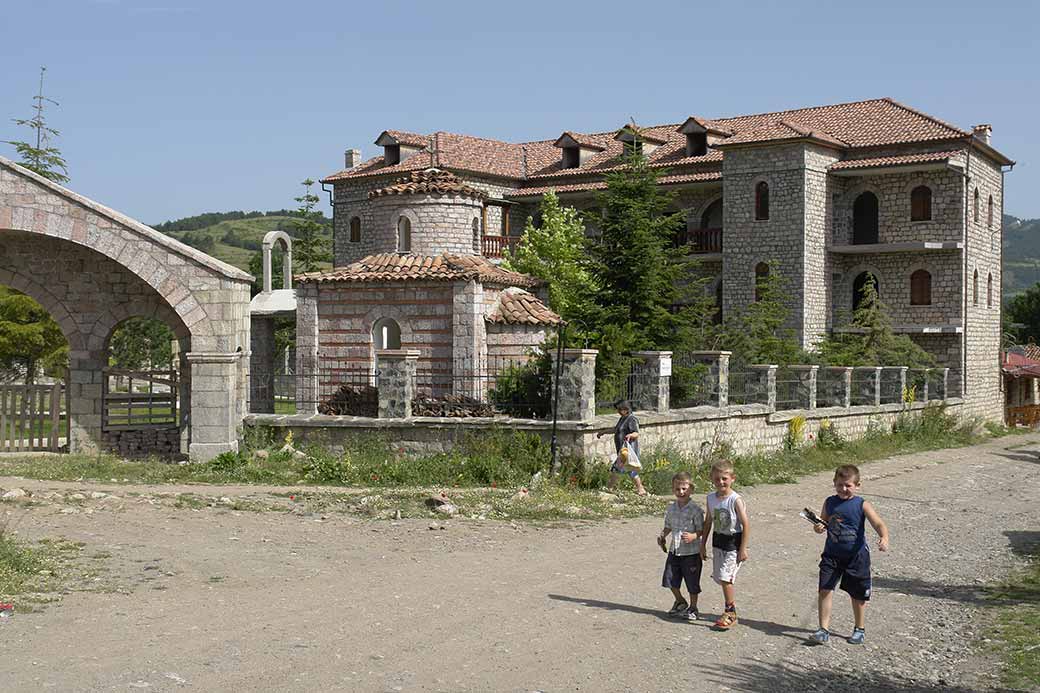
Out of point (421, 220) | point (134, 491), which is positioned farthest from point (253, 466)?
point (421, 220)

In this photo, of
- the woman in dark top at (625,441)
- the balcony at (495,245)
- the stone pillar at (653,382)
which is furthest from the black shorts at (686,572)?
the balcony at (495,245)

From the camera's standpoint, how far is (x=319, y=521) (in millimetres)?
12703

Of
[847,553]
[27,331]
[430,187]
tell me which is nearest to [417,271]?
[430,187]

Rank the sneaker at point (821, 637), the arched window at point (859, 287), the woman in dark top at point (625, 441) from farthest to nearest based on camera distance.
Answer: the arched window at point (859, 287)
the woman in dark top at point (625, 441)
the sneaker at point (821, 637)

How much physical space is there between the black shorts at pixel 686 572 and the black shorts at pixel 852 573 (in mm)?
960

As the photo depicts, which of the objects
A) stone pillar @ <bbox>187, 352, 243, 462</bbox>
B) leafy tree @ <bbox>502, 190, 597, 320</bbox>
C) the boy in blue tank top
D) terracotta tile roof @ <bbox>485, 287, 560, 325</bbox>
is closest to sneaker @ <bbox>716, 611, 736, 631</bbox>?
the boy in blue tank top

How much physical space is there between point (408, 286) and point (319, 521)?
27.3ft

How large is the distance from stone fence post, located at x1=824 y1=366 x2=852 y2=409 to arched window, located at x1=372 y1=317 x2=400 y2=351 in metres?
10.3

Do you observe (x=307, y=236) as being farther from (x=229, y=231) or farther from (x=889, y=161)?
(x=229, y=231)

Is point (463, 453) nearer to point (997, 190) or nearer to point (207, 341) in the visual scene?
point (207, 341)

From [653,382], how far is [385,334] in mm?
6567

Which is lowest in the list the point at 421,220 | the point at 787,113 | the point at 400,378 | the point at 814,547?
the point at 814,547

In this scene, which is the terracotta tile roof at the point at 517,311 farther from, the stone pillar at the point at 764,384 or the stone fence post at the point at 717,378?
the stone pillar at the point at 764,384

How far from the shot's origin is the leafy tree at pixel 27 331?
30.1 m
